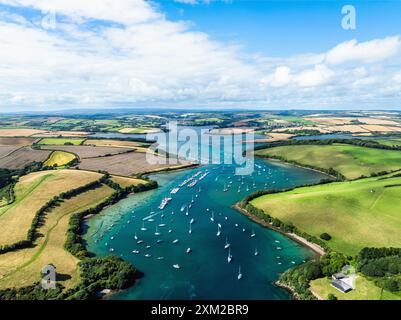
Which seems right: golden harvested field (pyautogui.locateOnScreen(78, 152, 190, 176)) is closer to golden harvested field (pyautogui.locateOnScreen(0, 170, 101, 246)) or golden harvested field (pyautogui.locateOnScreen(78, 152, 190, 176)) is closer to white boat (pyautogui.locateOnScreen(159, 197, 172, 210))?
golden harvested field (pyautogui.locateOnScreen(0, 170, 101, 246))

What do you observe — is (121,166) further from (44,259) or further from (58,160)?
(44,259)

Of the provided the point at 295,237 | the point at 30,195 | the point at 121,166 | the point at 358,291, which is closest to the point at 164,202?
the point at 30,195

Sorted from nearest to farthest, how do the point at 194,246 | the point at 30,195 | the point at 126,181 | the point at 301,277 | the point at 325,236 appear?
the point at 301,277 → the point at 194,246 → the point at 325,236 → the point at 30,195 → the point at 126,181

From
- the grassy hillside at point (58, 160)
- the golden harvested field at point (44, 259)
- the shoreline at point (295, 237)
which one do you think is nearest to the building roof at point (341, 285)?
the shoreline at point (295, 237)

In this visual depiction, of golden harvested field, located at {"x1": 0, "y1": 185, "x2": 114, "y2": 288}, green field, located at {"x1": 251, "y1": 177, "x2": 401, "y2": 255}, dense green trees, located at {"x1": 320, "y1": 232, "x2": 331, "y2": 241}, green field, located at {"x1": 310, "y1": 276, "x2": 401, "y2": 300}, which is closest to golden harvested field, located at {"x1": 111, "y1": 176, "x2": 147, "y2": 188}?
golden harvested field, located at {"x1": 0, "y1": 185, "x2": 114, "y2": 288}

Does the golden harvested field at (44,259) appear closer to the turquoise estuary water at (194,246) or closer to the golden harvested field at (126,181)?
the turquoise estuary water at (194,246)
